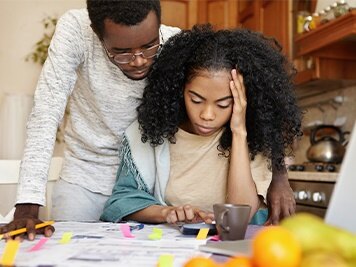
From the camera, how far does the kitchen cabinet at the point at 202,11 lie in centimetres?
381

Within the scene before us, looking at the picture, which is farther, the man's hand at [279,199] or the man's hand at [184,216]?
the man's hand at [279,199]

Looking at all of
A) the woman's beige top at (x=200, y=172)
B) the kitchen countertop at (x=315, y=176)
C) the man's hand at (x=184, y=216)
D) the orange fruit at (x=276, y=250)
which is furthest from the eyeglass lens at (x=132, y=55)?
the kitchen countertop at (x=315, y=176)

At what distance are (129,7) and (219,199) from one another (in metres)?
0.53

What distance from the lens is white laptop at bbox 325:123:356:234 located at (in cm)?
65

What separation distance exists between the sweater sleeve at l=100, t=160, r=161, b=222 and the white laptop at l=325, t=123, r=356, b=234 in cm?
60

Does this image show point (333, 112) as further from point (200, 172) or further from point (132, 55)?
point (132, 55)

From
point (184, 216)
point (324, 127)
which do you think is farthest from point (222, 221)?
point (324, 127)

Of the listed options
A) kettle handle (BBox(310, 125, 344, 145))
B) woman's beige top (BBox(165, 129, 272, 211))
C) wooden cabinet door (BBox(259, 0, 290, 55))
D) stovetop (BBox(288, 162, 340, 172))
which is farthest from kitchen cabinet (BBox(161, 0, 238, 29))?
woman's beige top (BBox(165, 129, 272, 211))

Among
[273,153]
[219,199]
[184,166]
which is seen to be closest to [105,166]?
[184,166]

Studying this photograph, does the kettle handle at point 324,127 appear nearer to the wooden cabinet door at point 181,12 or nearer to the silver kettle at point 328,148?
the silver kettle at point 328,148

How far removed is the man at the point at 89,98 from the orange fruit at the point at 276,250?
64cm

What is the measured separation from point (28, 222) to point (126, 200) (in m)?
0.33

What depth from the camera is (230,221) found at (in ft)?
2.85

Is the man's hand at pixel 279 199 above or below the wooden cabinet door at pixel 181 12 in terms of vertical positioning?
below
